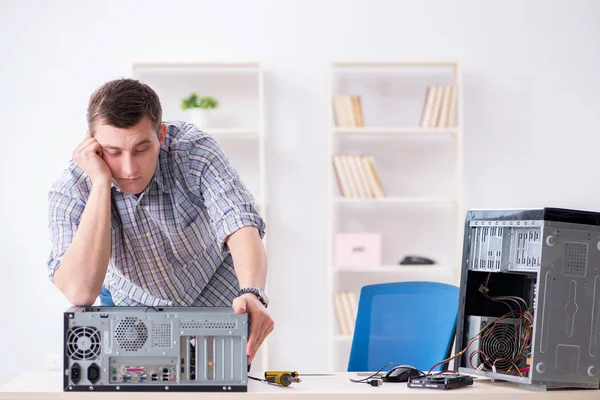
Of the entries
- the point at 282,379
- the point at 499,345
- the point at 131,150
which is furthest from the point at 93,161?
the point at 499,345

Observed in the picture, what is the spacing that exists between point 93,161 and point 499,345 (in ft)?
3.51

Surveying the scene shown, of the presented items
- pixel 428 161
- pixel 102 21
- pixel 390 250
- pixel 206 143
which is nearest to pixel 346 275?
→ pixel 390 250

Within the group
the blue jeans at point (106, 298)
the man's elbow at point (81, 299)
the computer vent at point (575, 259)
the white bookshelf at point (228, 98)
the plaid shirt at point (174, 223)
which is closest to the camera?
the computer vent at point (575, 259)

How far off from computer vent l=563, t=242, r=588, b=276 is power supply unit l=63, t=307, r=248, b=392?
2.32ft

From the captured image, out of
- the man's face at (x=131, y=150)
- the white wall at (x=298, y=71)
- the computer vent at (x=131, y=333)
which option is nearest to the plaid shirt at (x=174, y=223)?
the man's face at (x=131, y=150)

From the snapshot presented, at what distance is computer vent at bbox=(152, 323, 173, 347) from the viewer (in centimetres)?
151

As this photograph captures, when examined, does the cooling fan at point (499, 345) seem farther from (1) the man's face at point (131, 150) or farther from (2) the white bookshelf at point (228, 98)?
(2) the white bookshelf at point (228, 98)

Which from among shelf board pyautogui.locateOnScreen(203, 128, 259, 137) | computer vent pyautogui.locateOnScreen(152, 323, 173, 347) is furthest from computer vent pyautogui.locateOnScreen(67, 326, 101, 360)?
shelf board pyautogui.locateOnScreen(203, 128, 259, 137)

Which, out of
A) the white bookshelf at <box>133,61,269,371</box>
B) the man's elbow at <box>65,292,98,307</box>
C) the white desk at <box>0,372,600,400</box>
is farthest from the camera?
the white bookshelf at <box>133,61,269,371</box>

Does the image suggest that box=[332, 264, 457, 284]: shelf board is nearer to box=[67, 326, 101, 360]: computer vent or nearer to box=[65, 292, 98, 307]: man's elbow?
box=[65, 292, 98, 307]: man's elbow

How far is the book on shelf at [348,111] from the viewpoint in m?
3.88

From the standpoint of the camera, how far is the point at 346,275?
13.5 feet

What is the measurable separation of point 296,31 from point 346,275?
1.37 m

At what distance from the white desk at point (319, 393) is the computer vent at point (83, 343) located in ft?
0.25
